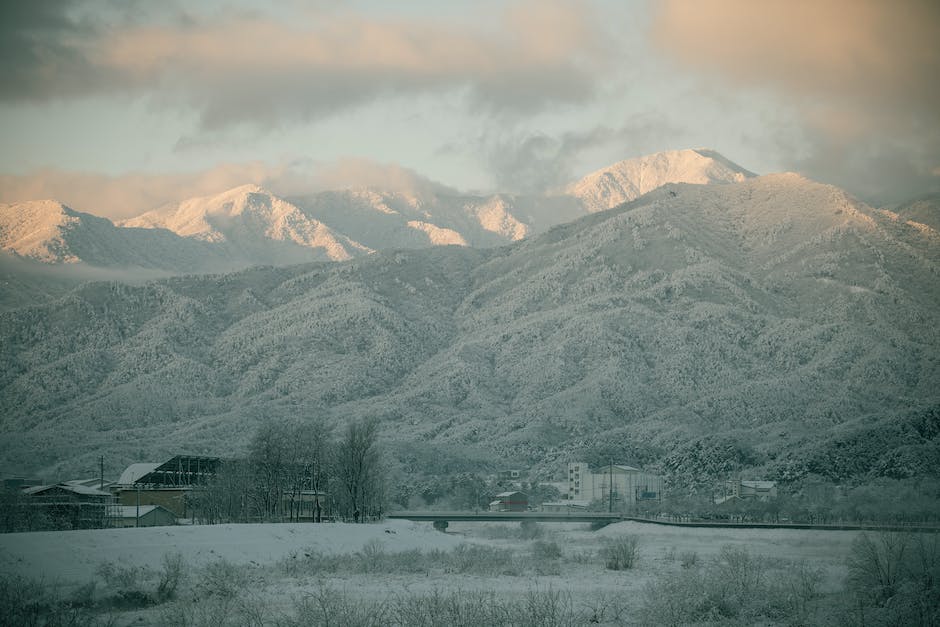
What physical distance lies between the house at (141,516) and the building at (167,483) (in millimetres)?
3482

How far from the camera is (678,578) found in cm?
6119

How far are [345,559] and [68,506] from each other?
44.7 meters

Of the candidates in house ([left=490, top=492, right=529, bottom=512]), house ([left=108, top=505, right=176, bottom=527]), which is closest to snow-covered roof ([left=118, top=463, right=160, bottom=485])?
house ([left=108, top=505, right=176, bottom=527])

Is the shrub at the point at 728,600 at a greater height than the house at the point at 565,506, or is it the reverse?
the shrub at the point at 728,600

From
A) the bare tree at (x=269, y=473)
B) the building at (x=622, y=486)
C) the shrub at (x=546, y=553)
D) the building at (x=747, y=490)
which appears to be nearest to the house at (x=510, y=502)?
the building at (x=622, y=486)

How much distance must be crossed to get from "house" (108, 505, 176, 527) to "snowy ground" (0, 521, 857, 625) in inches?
945

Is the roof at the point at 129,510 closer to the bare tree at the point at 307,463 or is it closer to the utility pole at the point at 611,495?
the bare tree at the point at 307,463

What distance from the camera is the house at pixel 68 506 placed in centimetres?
10150

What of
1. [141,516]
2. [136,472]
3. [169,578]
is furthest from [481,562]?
[136,472]

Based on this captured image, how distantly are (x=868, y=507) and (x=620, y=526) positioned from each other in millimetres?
28740

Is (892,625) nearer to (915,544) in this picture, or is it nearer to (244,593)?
(915,544)

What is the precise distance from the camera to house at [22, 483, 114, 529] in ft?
333

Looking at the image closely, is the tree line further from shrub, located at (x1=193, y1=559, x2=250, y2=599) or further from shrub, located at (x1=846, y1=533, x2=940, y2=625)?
shrub, located at (x1=846, y1=533, x2=940, y2=625)

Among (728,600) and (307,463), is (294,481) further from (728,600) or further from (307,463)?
(728,600)
